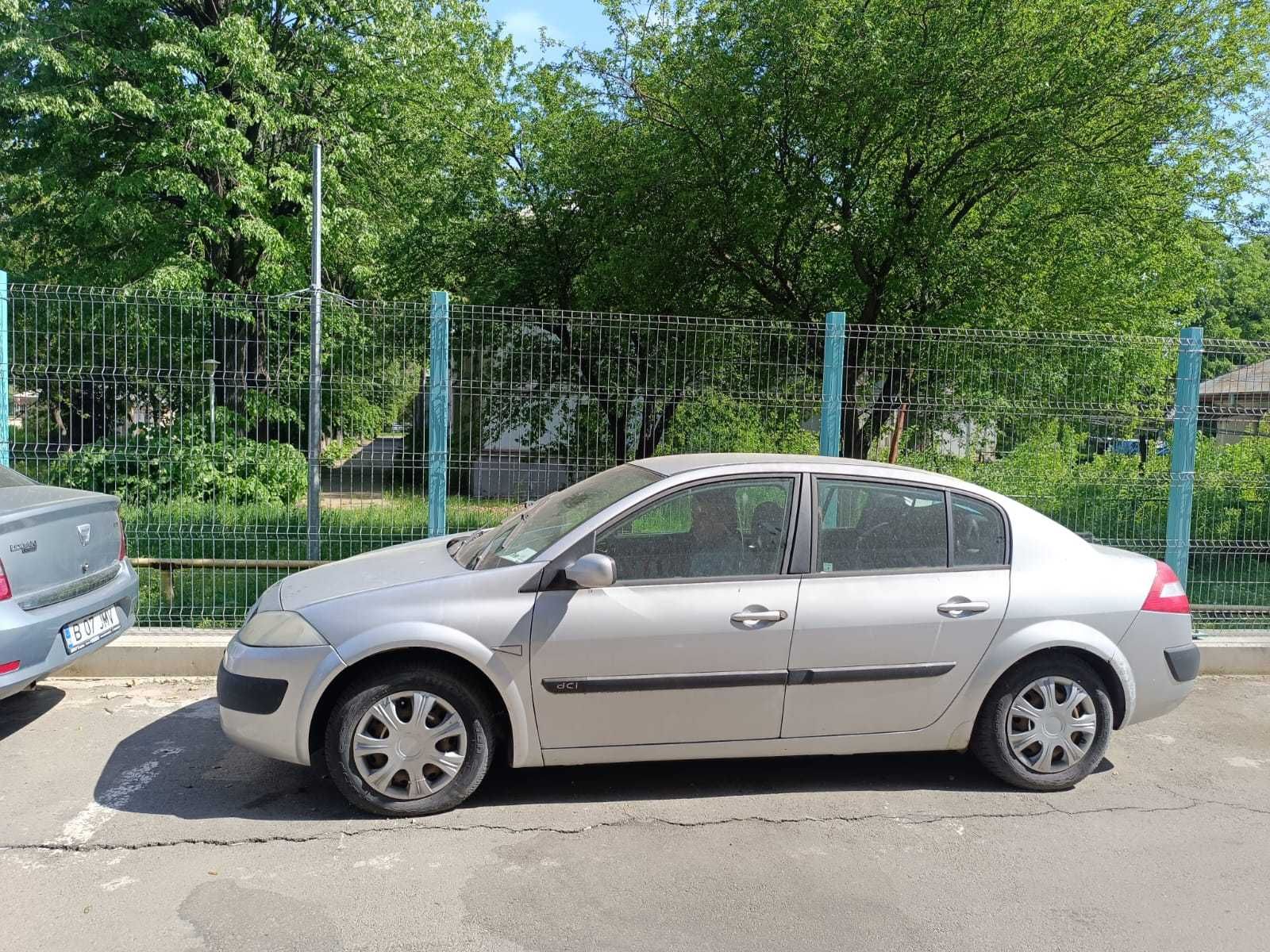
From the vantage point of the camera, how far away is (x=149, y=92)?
43.6ft

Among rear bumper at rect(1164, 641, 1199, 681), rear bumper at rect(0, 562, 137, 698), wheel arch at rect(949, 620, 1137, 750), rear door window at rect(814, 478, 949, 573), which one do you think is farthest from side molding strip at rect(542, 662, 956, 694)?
rear bumper at rect(0, 562, 137, 698)

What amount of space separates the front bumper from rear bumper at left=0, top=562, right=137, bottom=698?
48.6 inches

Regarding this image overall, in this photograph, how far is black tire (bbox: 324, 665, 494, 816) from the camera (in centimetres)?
405

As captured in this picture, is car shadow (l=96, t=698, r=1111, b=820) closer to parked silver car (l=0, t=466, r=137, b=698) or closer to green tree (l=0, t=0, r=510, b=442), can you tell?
parked silver car (l=0, t=466, r=137, b=698)

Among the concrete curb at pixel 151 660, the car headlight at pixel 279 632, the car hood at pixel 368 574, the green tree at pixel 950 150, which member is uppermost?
the green tree at pixel 950 150

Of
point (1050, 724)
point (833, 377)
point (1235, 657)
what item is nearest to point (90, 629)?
point (1050, 724)

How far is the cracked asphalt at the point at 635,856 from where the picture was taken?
3.32m

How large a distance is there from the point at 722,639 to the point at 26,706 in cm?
417

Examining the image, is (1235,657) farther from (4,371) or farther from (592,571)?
(4,371)

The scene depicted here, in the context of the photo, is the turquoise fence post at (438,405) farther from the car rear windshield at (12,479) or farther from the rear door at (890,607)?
the rear door at (890,607)

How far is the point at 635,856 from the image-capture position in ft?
12.7

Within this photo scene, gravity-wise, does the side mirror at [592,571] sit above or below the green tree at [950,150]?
below

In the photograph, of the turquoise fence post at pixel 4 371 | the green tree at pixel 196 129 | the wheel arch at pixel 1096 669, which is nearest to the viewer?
the wheel arch at pixel 1096 669

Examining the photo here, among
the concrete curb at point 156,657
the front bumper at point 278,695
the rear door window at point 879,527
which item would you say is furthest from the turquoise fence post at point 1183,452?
the front bumper at point 278,695
